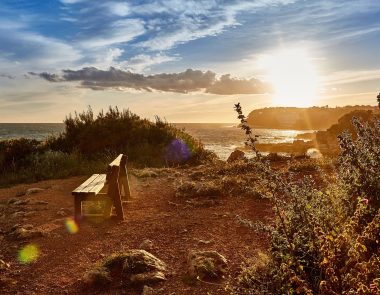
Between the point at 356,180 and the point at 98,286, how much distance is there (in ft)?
10.4

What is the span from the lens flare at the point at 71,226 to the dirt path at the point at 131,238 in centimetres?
9

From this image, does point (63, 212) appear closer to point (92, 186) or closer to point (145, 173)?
point (92, 186)

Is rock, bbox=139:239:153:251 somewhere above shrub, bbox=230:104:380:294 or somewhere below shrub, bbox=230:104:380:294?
below

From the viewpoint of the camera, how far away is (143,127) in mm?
17922

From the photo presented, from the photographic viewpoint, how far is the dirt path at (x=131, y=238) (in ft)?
16.6

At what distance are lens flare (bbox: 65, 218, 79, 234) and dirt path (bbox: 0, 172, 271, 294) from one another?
0.09 metres

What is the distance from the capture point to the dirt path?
16.6ft

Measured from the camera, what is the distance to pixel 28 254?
607 cm

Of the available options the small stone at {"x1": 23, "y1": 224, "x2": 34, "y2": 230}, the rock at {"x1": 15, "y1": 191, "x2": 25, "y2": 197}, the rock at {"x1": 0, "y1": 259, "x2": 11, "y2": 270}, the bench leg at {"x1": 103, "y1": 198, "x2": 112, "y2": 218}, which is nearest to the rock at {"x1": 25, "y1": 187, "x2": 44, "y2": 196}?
the rock at {"x1": 15, "y1": 191, "x2": 25, "y2": 197}

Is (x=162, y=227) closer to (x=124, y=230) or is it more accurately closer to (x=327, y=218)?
(x=124, y=230)

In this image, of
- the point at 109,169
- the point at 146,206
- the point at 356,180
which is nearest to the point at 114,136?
the point at 146,206

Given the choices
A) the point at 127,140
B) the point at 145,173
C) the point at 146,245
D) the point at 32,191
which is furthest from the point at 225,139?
the point at 146,245

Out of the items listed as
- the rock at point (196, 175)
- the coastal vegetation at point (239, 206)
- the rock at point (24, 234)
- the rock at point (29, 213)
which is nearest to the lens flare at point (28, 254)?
the coastal vegetation at point (239, 206)

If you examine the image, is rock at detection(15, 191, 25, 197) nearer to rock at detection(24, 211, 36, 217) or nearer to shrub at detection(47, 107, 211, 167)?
rock at detection(24, 211, 36, 217)
